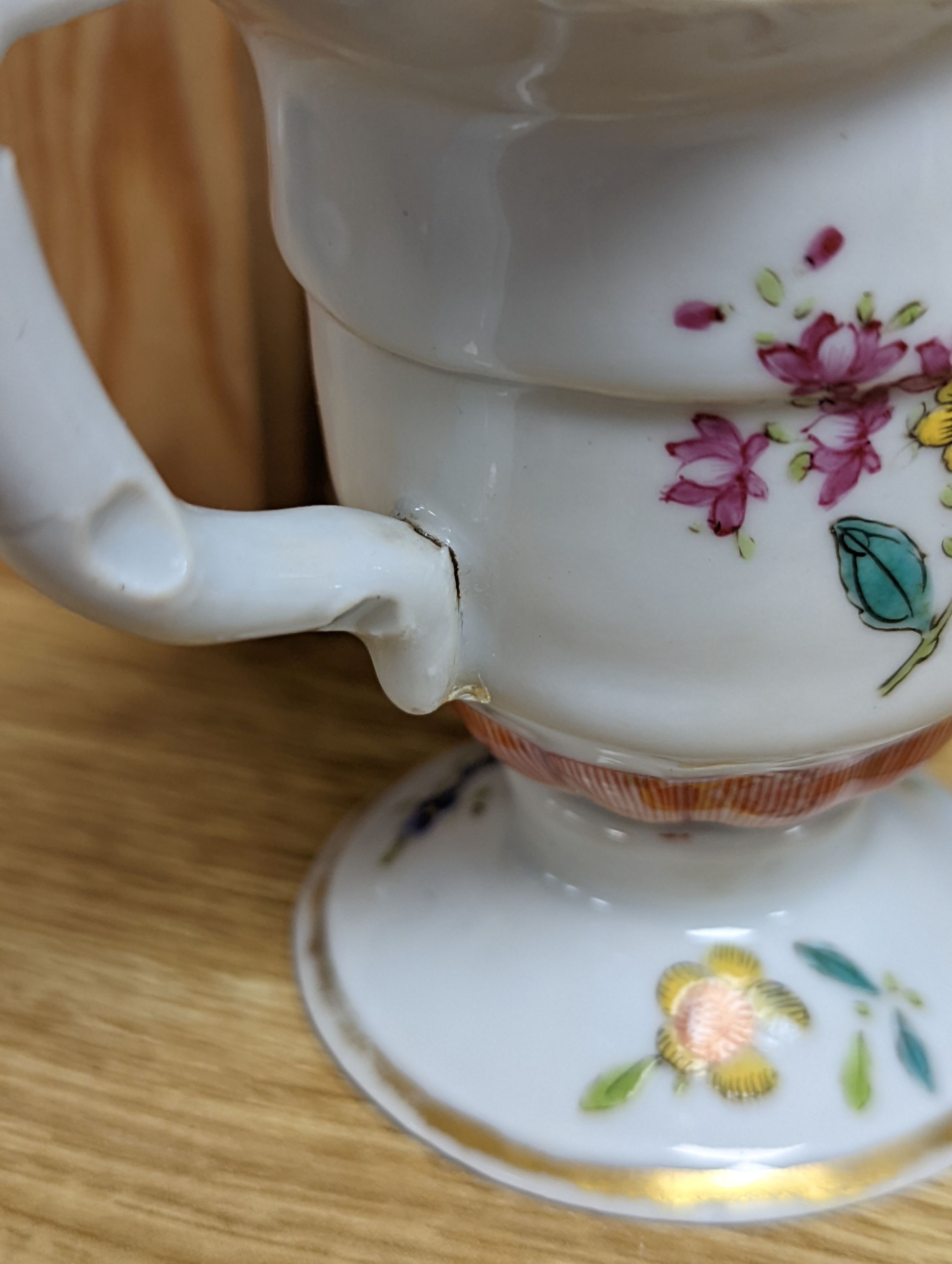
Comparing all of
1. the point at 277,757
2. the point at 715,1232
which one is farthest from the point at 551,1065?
the point at 277,757

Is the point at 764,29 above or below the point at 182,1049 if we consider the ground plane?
above

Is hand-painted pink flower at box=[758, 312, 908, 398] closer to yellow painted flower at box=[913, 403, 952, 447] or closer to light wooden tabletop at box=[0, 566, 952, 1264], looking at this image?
yellow painted flower at box=[913, 403, 952, 447]

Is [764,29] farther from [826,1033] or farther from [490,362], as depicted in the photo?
[826,1033]

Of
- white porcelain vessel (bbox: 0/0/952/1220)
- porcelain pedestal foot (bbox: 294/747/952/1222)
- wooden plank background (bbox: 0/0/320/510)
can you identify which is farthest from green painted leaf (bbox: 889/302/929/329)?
wooden plank background (bbox: 0/0/320/510)

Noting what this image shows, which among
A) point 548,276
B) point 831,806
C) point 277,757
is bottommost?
point 277,757

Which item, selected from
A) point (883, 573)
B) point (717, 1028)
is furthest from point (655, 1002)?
point (883, 573)

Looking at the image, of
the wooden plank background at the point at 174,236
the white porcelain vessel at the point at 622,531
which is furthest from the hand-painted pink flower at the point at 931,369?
the wooden plank background at the point at 174,236
